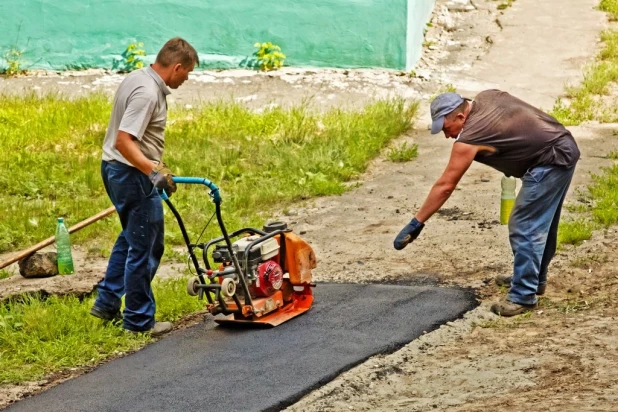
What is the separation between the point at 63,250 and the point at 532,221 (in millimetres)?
3951

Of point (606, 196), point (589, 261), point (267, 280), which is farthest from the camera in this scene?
point (606, 196)

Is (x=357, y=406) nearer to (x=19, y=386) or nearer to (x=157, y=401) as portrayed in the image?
(x=157, y=401)

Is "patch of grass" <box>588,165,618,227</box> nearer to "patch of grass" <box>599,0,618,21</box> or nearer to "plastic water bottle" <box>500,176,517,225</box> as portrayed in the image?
"plastic water bottle" <box>500,176,517,225</box>

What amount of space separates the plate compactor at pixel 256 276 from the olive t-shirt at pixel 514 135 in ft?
4.74

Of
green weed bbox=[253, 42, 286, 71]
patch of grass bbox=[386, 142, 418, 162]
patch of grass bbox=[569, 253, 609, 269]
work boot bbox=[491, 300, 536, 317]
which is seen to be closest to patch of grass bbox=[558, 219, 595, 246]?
patch of grass bbox=[569, 253, 609, 269]

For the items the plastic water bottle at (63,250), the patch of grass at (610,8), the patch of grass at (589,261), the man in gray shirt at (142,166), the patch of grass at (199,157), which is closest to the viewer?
the man in gray shirt at (142,166)

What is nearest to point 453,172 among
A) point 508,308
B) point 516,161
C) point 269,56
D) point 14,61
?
point 516,161

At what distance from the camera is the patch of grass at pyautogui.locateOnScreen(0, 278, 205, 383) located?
268 inches

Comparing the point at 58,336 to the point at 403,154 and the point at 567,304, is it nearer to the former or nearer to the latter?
the point at 567,304

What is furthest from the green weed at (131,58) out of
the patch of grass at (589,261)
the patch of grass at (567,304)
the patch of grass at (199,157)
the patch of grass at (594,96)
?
the patch of grass at (567,304)

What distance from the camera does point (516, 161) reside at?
718 centimetres

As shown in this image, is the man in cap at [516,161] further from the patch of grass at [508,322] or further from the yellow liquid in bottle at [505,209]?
the yellow liquid in bottle at [505,209]

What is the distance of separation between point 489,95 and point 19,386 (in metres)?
3.73

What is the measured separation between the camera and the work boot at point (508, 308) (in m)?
7.33
